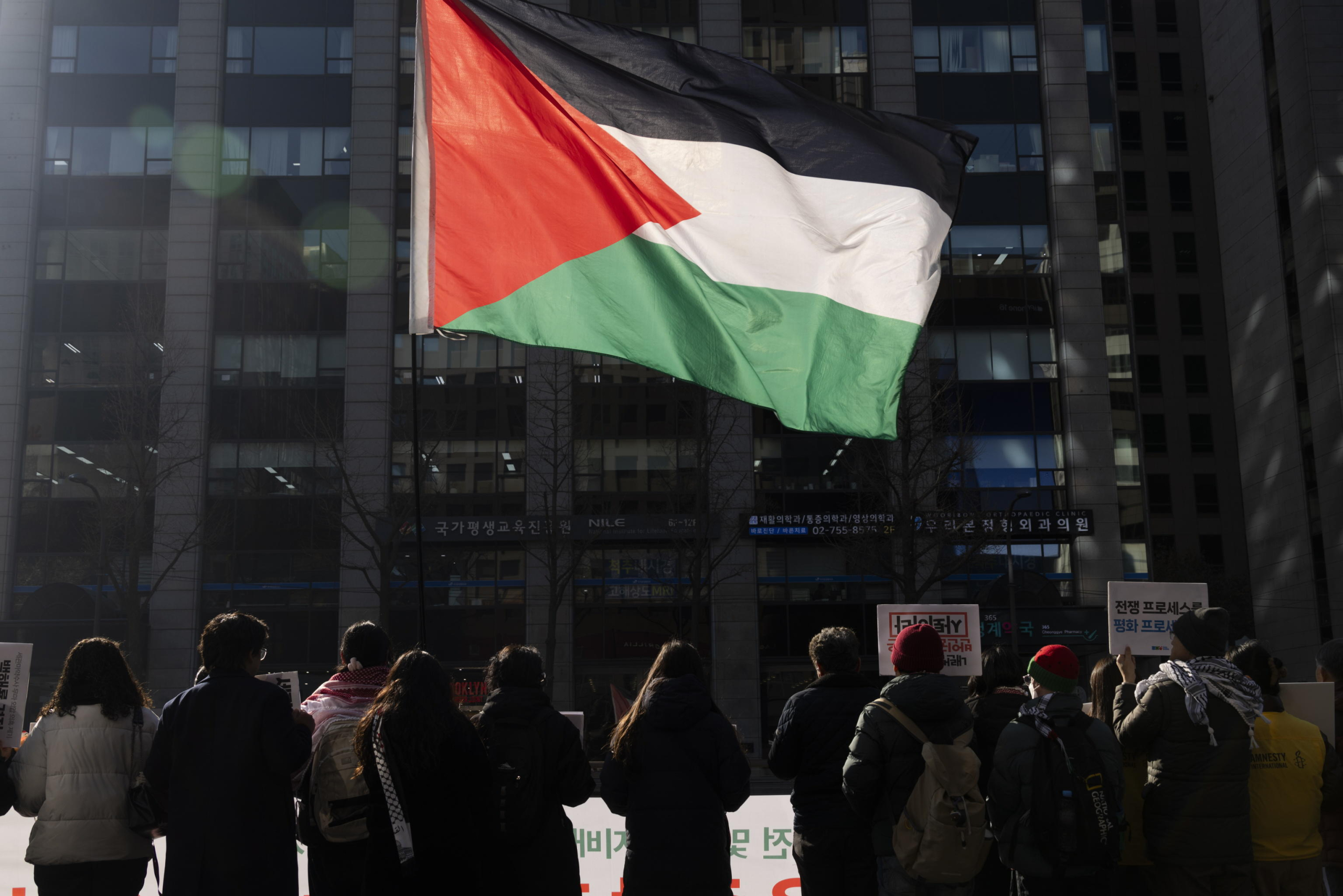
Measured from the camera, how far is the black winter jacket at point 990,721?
266 inches

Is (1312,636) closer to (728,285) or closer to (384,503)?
(384,503)

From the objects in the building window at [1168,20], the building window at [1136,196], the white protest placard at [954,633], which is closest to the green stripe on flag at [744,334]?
the white protest placard at [954,633]

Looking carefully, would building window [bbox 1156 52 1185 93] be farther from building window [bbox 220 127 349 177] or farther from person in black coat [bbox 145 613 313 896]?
person in black coat [bbox 145 613 313 896]

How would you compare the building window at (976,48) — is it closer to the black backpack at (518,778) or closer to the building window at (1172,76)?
the black backpack at (518,778)

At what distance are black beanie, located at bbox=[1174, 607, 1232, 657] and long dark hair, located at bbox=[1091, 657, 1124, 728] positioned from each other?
1117mm

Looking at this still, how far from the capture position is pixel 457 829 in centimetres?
480

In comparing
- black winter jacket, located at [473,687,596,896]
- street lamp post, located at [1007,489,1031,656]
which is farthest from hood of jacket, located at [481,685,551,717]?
street lamp post, located at [1007,489,1031,656]

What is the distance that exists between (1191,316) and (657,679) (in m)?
75.8

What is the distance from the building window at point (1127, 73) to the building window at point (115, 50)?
58.9 metres

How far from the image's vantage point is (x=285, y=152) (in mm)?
40594

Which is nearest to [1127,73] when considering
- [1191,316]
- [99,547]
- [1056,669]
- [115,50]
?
[1191,316]

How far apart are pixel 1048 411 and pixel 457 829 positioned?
3793 centimetres

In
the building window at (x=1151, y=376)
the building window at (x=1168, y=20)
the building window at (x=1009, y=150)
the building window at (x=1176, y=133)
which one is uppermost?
the building window at (x=1168, y=20)

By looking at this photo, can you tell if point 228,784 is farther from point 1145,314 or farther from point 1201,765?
point 1145,314
